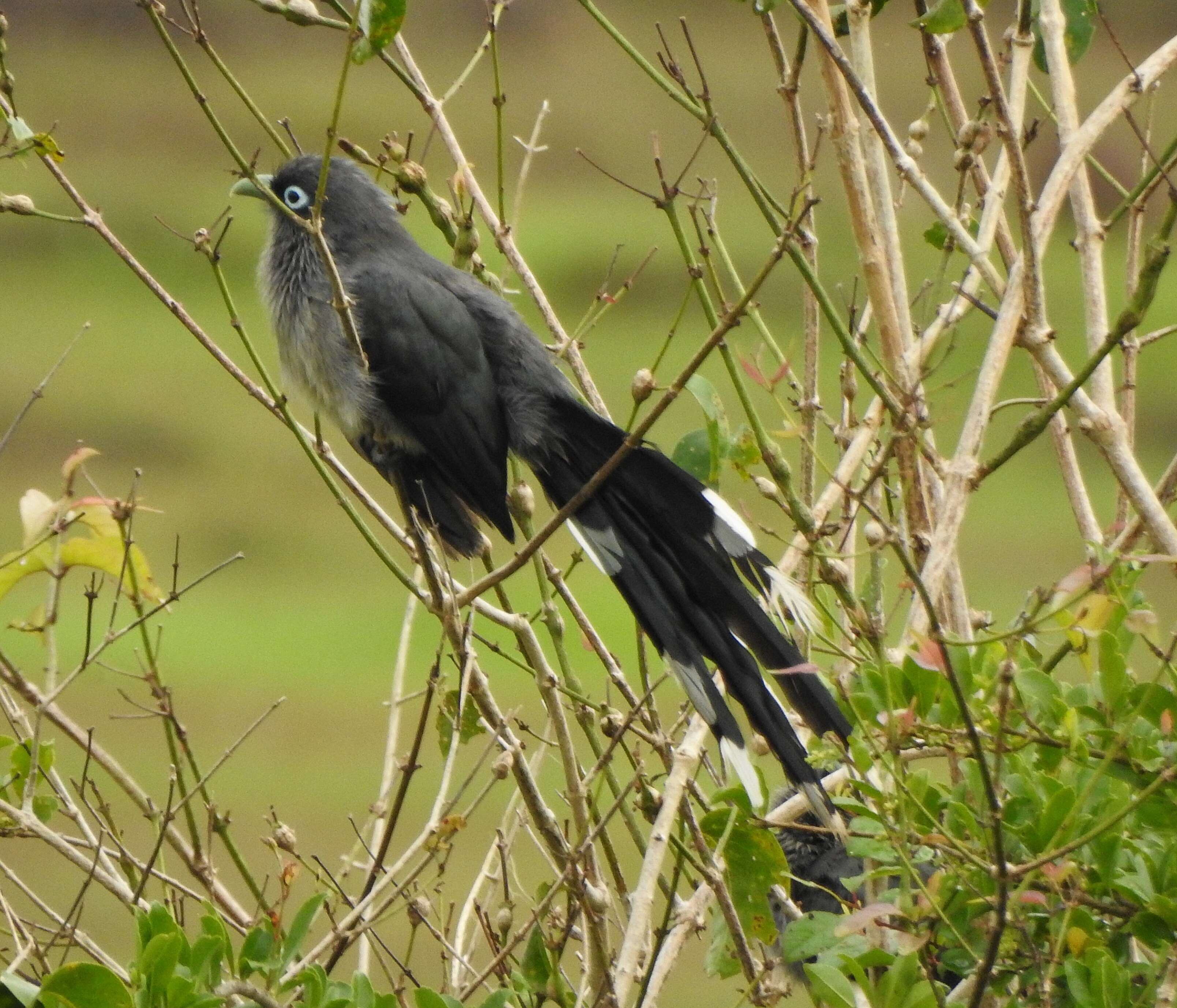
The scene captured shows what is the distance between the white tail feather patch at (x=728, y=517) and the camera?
102 inches

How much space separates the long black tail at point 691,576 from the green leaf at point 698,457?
0.32 m

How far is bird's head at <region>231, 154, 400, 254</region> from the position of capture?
307cm

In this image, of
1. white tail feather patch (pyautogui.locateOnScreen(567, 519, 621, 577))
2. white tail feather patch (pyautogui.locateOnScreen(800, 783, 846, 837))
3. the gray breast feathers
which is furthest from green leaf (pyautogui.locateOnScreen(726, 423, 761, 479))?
the gray breast feathers

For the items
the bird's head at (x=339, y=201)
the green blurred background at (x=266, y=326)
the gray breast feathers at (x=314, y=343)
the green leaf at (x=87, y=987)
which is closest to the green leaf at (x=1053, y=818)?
the green leaf at (x=87, y=987)

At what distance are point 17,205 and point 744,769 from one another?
1.26m

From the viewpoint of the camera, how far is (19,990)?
1560 mm

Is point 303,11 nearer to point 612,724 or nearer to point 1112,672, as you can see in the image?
point 612,724

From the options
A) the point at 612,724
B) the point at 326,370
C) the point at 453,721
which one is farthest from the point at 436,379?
the point at 612,724

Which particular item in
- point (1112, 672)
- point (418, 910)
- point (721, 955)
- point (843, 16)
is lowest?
point (721, 955)

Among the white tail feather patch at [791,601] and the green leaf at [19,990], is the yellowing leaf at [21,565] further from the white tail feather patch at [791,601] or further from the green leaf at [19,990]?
the white tail feather patch at [791,601]

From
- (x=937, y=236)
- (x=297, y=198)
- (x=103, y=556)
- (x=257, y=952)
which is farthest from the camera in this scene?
(x=297, y=198)

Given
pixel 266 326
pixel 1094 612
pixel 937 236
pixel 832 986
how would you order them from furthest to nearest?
1. pixel 266 326
2. pixel 937 236
3. pixel 832 986
4. pixel 1094 612

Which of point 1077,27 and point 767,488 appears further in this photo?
point 1077,27

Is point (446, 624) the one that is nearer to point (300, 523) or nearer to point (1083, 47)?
point (1083, 47)
